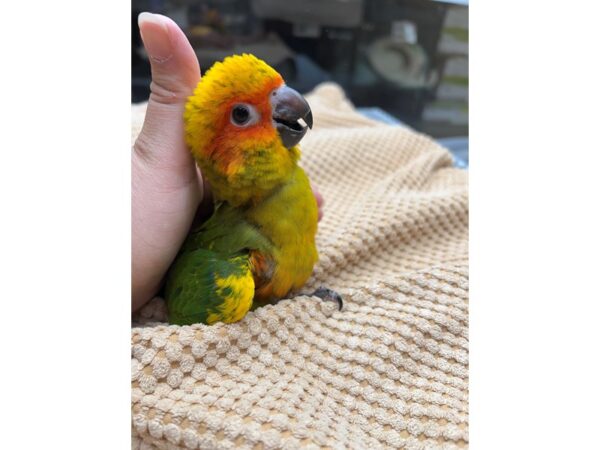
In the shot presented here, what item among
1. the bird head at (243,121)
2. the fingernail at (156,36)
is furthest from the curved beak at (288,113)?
the fingernail at (156,36)

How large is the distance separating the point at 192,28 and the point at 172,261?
27 cm

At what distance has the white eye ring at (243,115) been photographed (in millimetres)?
489

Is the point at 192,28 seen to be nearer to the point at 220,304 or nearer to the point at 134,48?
the point at 134,48

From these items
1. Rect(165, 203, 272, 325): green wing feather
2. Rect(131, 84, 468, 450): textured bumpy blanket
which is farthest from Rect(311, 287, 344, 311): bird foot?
Rect(165, 203, 272, 325): green wing feather

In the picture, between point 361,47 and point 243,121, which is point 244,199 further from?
point 361,47

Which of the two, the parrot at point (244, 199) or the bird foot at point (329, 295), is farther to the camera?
the bird foot at point (329, 295)

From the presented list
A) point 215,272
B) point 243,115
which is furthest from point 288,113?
Answer: point 215,272

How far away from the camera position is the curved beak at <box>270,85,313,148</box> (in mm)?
491

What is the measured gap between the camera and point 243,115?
49 cm

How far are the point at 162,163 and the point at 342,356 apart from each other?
297mm

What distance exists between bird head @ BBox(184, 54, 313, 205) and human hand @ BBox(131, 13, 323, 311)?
0.6 inches

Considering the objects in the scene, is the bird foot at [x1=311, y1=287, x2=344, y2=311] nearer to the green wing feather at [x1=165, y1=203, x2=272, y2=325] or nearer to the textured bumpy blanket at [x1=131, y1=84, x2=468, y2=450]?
the textured bumpy blanket at [x1=131, y1=84, x2=468, y2=450]

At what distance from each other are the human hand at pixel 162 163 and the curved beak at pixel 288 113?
0.29 feet

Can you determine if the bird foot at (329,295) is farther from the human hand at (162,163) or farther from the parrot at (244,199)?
the human hand at (162,163)
